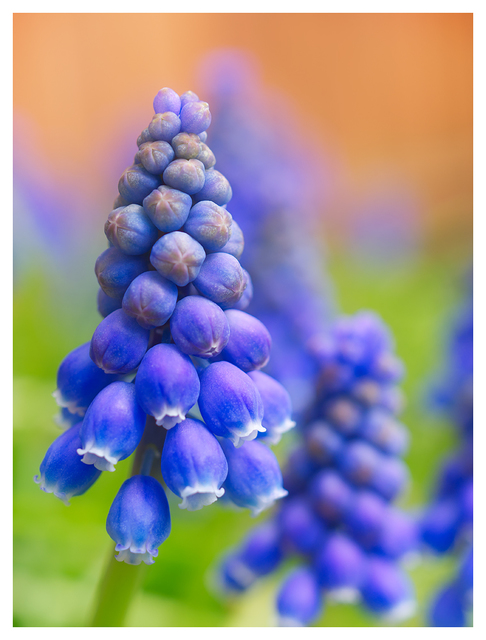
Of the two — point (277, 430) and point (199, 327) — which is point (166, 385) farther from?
point (277, 430)

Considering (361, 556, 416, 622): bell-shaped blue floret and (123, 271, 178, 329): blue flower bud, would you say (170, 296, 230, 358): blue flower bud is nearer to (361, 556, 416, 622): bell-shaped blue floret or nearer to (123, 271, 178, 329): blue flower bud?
(123, 271, 178, 329): blue flower bud

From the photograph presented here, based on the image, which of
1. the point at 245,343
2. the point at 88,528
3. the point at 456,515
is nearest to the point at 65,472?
the point at 245,343

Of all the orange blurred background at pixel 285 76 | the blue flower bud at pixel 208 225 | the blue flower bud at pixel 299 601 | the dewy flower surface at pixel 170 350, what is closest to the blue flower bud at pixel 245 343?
the dewy flower surface at pixel 170 350

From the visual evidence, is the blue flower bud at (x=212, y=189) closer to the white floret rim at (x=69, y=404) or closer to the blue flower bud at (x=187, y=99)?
the blue flower bud at (x=187, y=99)

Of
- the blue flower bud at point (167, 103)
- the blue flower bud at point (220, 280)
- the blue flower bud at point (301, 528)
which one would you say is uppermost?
the blue flower bud at point (167, 103)
